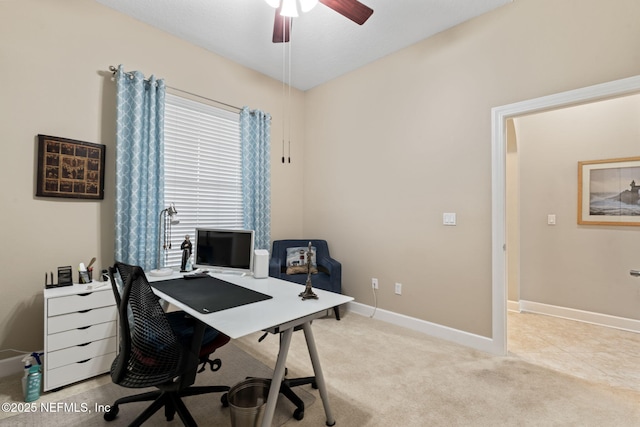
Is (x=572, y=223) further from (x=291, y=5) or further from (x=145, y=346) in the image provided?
(x=145, y=346)

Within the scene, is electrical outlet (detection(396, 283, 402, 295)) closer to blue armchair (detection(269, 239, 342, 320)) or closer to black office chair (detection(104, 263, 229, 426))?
blue armchair (detection(269, 239, 342, 320))

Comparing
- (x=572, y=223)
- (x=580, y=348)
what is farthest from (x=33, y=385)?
(x=572, y=223)

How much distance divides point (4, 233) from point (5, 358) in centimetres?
92

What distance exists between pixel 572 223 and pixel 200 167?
435cm

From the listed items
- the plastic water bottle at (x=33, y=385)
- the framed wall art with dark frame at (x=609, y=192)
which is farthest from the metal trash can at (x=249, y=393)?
the framed wall art with dark frame at (x=609, y=192)

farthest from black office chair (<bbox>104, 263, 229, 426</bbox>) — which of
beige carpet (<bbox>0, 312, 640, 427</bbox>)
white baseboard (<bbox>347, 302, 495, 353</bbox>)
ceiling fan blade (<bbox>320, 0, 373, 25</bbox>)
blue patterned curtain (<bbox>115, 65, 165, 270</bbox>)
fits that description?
white baseboard (<bbox>347, 302, 495, 353</bbox>)

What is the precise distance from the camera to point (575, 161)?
3504 millimetres

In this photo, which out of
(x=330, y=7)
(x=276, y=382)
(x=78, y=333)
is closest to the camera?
(x=276, y=382)

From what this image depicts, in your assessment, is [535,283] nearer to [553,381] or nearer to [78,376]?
[553,381]

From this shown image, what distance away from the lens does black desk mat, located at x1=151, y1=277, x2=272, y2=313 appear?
1.63 metres

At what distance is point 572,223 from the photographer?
3.51 m

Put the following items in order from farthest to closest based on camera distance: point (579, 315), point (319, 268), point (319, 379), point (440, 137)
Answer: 1. point (319, 268)
2. point (579, 315)
3. point (440, 137)
4. point (319, 379)

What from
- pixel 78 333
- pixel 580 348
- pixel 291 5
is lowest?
pixel 580 348

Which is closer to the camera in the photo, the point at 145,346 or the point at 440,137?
the point at 145,346
